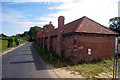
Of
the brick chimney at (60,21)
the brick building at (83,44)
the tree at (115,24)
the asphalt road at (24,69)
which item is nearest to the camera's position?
the asphalt road at (24,69)

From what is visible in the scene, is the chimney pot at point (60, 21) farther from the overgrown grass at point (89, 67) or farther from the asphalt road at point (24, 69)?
the asphalt road at point (24, 69)

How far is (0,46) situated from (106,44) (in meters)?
21.1

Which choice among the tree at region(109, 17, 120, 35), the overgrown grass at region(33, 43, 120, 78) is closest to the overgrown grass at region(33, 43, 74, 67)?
the overgrown grass at region(33, 43, 120, 78)

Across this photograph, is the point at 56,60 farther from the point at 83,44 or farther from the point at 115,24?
the point at 115,24

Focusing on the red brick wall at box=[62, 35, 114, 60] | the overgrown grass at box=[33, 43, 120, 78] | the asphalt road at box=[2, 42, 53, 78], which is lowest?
the asphalt road at box=[2, 42, 53, 78]

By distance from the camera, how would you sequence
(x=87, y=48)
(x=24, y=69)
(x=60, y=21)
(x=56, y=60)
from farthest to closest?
(x=60, y=21) → (x=56, y=60) → (x=87, y=48) → (x=24, y=69)

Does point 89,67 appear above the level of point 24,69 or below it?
above

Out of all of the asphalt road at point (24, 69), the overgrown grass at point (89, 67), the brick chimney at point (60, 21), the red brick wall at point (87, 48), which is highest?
the brick chimney at point (60, 21)

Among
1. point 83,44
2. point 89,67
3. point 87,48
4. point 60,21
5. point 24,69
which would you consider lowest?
→ point 24,69

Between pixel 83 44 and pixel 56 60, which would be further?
pixel 56 60

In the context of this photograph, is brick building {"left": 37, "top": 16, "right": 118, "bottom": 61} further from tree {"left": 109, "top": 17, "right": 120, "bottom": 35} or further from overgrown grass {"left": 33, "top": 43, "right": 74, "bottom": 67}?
tree {"left": 109, "top": 17, "right": 120, "bottom": 35}

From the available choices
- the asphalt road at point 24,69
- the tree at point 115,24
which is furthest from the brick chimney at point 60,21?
the tree at point 115,24

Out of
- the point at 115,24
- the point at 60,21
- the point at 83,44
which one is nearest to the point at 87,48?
the point at 83,44

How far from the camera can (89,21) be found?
12.8 m
